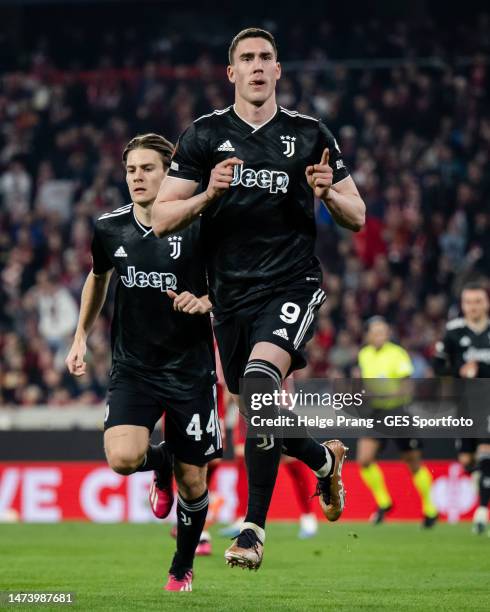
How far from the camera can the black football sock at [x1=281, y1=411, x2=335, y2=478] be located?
704cm

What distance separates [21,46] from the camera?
25.0 metres

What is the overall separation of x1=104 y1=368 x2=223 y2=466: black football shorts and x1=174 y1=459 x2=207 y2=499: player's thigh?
1.9 inches

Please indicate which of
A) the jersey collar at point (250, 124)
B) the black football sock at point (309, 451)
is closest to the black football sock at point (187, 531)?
the black football sock at point (309, 451)

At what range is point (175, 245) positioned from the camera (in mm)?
7586

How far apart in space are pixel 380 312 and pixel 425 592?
1105 cm

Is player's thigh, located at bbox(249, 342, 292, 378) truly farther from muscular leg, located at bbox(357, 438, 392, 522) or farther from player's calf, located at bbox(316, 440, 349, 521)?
muscular leg, located at bbox(357, 438, 392, 522)

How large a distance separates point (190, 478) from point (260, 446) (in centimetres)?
109

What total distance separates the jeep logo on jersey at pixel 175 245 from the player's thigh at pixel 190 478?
121 cm

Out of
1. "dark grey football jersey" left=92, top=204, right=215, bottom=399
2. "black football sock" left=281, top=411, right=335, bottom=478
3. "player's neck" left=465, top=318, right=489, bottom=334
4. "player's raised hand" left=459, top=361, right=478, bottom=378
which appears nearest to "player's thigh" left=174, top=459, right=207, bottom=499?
"dark grey football jersey" left=92, top=204, right=215, bottom=399

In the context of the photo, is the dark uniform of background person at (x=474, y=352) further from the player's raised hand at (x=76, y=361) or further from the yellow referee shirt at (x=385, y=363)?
the player's raised hand at (x=76, y=361)

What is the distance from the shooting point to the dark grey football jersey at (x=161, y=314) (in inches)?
297

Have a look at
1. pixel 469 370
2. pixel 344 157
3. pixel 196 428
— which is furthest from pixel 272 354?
pixel 344 157

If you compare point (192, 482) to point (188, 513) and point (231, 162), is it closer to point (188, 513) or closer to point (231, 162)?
point (188, 513)

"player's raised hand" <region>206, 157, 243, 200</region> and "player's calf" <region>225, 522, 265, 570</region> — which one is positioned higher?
"player's raised hand" <region>206, 157, 243, 200</region>
